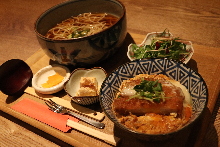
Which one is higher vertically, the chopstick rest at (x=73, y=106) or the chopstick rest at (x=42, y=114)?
the chopstick rest at (x=73, y=106)

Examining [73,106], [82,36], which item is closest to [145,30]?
[82,36]

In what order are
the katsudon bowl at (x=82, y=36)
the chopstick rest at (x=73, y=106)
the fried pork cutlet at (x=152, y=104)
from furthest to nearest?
1. the katsudon bowl at (x=82, y=36)
2. the chopstick rest at (x=73, y=106)
3. the fried pork cutlet at (x=152, y=104)

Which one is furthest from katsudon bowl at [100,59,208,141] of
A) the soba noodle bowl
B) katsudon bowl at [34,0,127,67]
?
the soba noodle bowl

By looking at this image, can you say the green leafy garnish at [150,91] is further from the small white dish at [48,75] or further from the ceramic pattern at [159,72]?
the small white dish at [48,75]

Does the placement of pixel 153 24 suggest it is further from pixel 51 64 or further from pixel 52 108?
pixel 52 108

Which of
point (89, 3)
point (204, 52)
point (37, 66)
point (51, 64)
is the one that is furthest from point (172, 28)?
point (37, 66)

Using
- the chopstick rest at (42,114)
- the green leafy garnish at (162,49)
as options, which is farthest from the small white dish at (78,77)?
the green leafy garnish at (162,49)

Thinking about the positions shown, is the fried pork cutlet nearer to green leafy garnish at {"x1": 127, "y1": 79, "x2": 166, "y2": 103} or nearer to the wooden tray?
green leafy garnish at {"x1": 127, "y1": 79, "x2": 166, "y2": 103}

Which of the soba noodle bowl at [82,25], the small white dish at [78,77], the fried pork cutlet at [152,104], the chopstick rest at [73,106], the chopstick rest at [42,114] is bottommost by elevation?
the chopstick rest at [42,114]

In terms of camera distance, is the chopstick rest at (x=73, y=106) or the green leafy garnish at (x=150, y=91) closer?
the green leafy garnish at (x=150, y=91)
